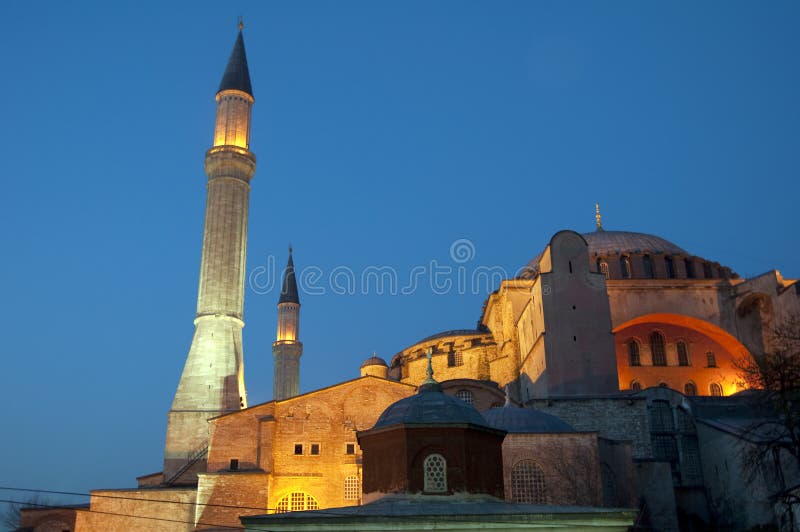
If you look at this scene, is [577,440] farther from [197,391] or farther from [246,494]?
[197,391]

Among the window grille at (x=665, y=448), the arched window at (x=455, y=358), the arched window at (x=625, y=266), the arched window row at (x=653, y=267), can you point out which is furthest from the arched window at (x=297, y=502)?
the arched window at (x=625, y=266)

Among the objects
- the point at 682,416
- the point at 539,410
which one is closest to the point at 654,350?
the point at 682,416

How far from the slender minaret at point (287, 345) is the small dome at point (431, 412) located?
29.8 meters

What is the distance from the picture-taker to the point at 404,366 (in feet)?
128

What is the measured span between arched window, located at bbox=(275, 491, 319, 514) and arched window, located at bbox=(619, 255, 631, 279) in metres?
16.3

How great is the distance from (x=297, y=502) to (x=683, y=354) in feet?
56.6

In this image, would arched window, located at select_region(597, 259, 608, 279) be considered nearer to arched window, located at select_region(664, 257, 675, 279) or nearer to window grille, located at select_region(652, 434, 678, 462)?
arched window, located at select_region(664, 257, 675, 279)

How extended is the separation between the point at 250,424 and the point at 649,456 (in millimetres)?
13273

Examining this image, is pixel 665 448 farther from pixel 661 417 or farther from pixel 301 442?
pixel 301 442

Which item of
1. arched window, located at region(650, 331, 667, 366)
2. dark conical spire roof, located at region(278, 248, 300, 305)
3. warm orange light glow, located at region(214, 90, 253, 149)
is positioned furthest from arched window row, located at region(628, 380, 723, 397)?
dark conical spire roof, located at region(278, 248, 300, 305)

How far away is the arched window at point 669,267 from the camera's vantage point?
A: 33.1 meters

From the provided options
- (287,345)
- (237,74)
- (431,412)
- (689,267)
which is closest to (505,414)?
(431,412)

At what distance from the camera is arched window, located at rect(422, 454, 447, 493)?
16.2 m

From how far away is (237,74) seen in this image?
36.8 m
